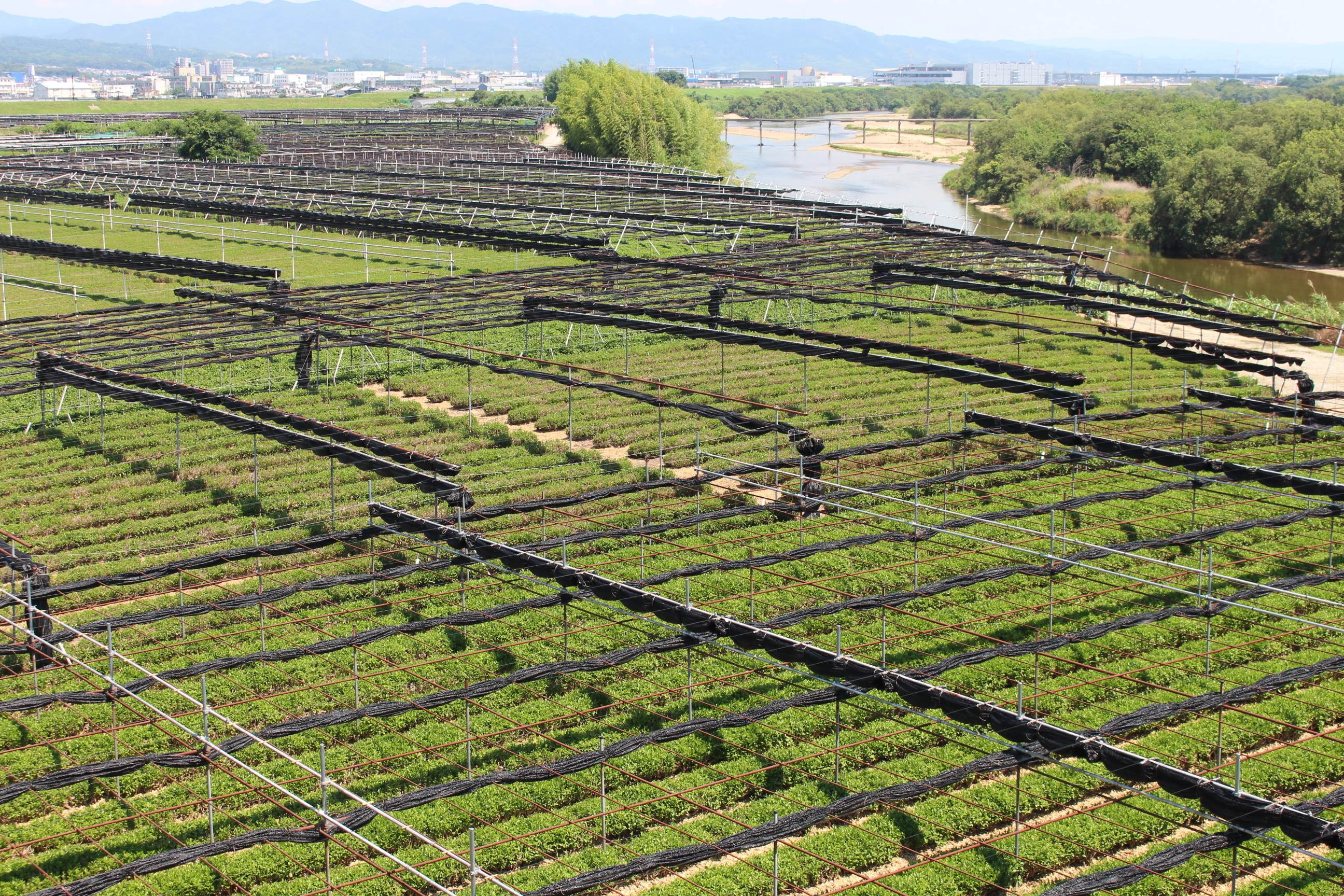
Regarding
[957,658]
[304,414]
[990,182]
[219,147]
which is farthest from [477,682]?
[990,182]

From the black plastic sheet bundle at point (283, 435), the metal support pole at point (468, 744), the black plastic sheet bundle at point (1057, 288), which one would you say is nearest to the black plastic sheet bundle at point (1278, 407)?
the black plastic sheet bundle at point (1057, 288)

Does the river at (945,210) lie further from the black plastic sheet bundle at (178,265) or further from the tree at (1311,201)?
the black plastic sheet bundle at (178,265)

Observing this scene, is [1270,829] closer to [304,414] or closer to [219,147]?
[304,414]

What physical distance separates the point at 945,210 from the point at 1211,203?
2419 centimetres

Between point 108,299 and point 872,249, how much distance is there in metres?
27.1

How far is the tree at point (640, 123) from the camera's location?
94.9 metres

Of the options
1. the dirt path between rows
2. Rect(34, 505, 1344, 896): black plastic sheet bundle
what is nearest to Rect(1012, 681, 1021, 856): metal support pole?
Rect(34, 505, 1344, 896): black plastic sheet bundle

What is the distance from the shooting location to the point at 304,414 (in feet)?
89.2

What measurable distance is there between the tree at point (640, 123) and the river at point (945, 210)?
6816mm

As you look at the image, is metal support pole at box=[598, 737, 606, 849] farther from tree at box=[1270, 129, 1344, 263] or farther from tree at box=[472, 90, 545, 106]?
tree at box=[472, 90, 545, 106]

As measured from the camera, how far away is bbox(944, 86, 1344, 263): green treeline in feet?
226

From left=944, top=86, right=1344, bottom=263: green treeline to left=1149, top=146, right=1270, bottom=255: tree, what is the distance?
0.22 ft

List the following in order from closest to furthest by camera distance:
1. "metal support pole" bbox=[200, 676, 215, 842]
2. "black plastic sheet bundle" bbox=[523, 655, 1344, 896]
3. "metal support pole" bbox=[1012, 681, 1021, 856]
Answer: "black plastic sheet bundle" bbox=[523, 655, 1344, 896] → "metal support pole" bbox=[200, 676, 215, 842] → "metal support pole" bbox=[1012, 681, 1021, 856]

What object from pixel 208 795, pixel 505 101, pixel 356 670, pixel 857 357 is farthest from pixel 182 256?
pixel 505 101
